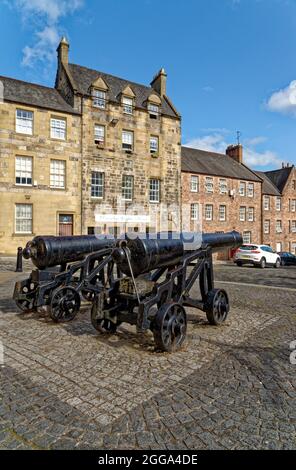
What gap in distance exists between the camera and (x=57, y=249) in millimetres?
6812

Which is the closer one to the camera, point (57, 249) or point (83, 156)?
point (57, 249)

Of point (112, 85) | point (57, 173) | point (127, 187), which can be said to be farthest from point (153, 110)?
point (57, 173)

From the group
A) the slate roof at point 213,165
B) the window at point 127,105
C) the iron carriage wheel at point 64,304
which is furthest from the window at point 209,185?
the iron carriage wheel at point 64,304

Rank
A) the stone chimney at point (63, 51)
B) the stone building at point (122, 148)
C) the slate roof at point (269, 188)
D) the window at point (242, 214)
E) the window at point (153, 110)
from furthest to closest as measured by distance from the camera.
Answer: the slate roof at point (269, 188) < the window at point (242, 214) < the window at point (153, 110) < the stone chimney at point (63, 51) < the stone building at point (122, 148)

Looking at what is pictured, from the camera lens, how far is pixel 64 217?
72.9 feet

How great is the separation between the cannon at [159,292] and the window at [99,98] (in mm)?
20234

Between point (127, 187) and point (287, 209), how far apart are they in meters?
24.8

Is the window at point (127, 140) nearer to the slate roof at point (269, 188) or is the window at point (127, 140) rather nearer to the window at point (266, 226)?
the slate roof at point (269, 188)

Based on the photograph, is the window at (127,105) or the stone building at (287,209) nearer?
the window at (127,105)

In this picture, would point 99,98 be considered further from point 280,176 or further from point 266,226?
point 280,176

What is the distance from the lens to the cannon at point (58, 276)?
21.4 ft

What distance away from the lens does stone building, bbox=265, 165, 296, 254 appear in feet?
130
